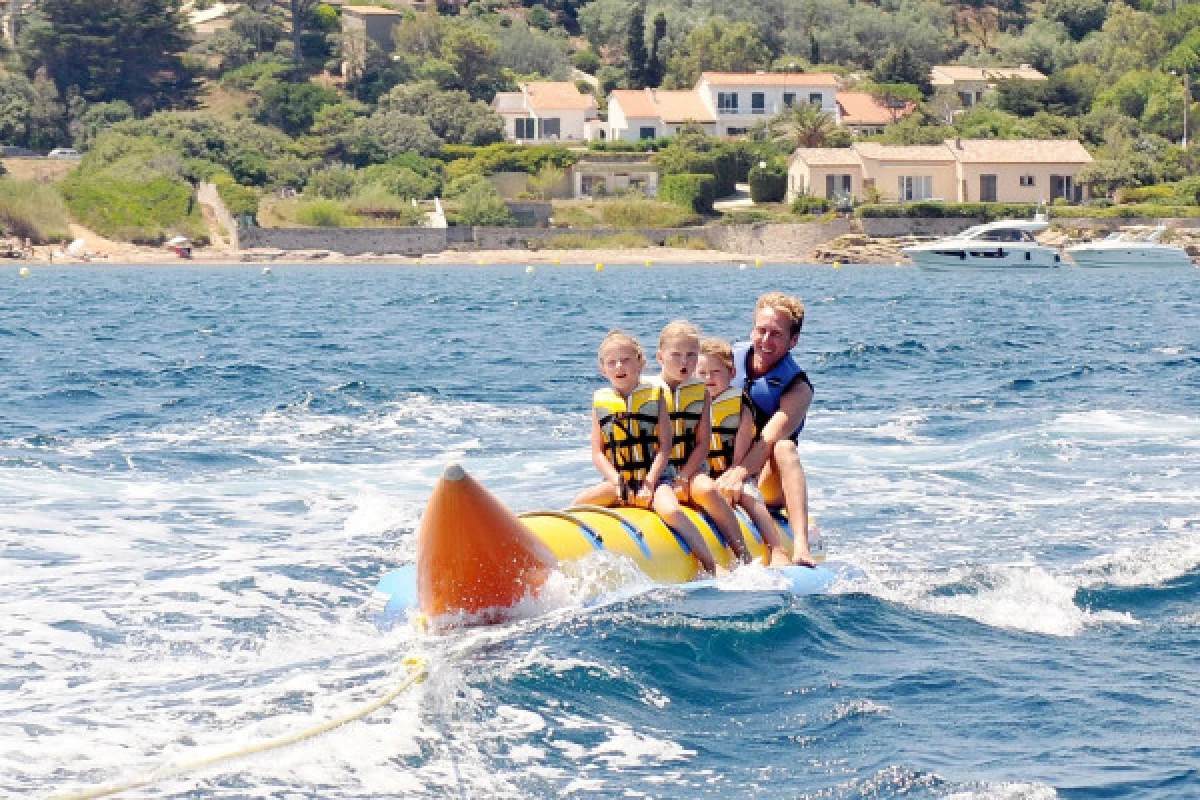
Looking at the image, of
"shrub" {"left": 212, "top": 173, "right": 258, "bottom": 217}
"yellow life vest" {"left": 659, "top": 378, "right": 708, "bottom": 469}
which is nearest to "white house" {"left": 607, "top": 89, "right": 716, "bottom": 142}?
"shrub" {"left": 212, "top": 173, "right": 258, "bottom": 217}

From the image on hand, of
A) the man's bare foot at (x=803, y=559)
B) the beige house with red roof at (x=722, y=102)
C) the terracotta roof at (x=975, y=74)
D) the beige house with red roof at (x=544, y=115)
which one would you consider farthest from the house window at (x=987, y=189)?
the man's bare foot at (x=803, y=559)

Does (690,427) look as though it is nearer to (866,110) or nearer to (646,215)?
(646,215)

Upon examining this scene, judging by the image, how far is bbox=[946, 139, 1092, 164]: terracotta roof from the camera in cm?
6297

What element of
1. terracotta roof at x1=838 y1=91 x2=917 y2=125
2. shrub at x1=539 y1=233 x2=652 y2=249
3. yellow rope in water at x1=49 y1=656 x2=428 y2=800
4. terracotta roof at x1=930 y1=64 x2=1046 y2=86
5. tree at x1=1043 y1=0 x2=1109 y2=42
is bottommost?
shrub at x1=539 y1=233 x2=652 y2=249

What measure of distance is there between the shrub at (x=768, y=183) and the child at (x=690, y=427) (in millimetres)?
56933

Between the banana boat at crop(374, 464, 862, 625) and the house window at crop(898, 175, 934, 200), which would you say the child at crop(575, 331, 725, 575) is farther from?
the house window at crop(898, 175, 934, 200)

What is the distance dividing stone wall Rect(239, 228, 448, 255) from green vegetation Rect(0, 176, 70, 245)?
6485 millimetres

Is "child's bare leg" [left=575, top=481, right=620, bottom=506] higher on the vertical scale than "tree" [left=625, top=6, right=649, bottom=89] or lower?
lower

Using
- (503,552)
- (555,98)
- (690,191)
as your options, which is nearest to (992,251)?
(690,191)

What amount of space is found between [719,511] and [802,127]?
62367 mm

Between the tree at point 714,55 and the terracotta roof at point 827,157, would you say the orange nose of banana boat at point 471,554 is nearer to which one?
the terracotta roof at point 827,157

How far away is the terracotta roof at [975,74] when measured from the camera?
8194 cm

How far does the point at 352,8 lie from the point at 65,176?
26.8 metres

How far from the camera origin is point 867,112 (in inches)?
3034
